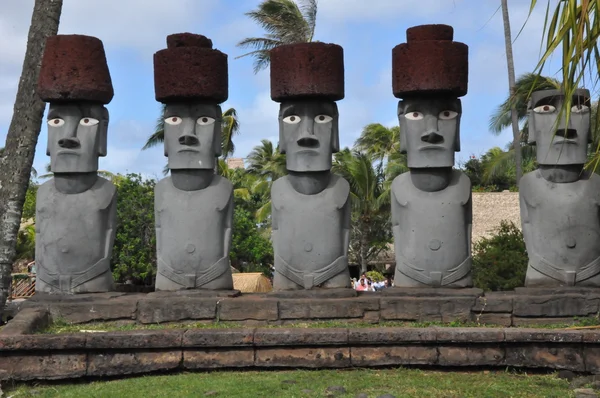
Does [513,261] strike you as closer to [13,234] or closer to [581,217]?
[581,217]

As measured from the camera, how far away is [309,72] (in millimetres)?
8547

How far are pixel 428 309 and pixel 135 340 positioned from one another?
291 centimetres

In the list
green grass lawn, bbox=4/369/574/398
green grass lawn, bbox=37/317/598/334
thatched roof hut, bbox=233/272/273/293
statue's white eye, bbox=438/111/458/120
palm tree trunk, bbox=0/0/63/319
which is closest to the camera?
green grass lawn, bbox=4/369/574/398

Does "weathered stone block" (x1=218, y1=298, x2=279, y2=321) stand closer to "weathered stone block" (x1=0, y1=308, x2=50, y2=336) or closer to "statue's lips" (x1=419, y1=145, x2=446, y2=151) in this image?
"weathered stone block" (x1=0, y1=308, x2=50, y2=336)

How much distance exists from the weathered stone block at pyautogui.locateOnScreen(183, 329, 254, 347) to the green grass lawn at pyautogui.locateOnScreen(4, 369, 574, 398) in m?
0.25

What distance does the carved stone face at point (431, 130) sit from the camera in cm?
852

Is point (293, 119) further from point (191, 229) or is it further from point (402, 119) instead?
point (191, 229)

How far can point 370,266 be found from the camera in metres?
32.5

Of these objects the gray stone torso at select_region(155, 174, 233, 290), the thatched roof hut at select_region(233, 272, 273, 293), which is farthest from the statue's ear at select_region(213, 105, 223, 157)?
the thatched roof hut at select_region(233, 272, 273, 293)

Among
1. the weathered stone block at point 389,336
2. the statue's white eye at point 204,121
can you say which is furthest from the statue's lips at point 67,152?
the weathered stone block at point 389,336

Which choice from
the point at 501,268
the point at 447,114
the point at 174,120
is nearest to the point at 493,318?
the point at 447,114

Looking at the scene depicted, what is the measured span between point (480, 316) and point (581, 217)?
1569mm

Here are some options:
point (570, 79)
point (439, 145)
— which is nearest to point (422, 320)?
point (439, 145)

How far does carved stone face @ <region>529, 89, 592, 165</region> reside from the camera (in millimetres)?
8516
